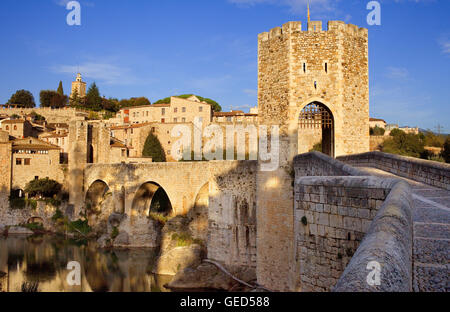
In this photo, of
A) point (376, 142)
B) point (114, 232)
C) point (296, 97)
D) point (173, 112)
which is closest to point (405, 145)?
point (376, 142)

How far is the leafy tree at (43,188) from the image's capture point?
114 feet

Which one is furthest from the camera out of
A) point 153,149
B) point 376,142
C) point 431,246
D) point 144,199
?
point 153,149

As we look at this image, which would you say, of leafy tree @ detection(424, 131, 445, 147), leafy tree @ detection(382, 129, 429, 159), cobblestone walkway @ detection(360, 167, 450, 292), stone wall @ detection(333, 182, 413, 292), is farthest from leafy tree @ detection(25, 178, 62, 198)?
leafy tree @ detection(424, 131, 445, 147)

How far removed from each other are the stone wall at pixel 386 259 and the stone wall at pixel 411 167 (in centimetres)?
451

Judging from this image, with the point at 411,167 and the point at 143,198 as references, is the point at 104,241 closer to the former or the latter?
the point at 143,198

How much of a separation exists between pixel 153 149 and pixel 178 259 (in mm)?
25293

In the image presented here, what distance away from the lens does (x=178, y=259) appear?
2052 cm

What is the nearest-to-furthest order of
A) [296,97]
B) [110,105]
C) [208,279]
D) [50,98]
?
[296,97] < [208,279] < [110,105] < [50,98]

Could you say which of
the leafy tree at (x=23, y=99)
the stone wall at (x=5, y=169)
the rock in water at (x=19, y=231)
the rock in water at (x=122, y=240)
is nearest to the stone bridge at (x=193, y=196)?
the rock in water at (x=122, y=240)

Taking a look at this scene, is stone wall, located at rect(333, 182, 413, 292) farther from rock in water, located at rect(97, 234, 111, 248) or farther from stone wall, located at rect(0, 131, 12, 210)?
stone wall, located at rect(0, 131, 12, 210)

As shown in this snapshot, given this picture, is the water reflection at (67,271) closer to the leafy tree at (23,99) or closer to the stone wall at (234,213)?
the stone wall at (234,213)

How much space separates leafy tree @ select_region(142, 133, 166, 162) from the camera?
44.1 m

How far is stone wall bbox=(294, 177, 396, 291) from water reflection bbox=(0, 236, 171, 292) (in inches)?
551
